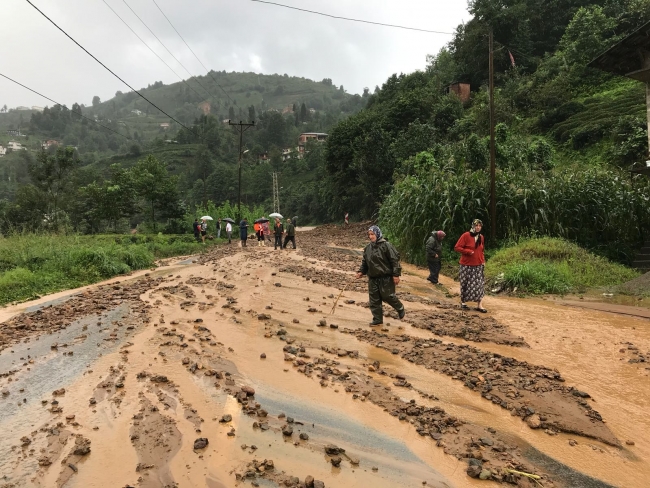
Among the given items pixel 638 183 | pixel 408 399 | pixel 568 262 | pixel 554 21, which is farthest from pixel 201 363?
pixel 554 21

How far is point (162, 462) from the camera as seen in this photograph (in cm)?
344

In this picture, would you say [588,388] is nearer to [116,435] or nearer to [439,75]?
[116,435]

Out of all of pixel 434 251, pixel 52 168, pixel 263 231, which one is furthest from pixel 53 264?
pixel 52 168

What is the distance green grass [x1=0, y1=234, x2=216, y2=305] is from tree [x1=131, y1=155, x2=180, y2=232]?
15.3 m

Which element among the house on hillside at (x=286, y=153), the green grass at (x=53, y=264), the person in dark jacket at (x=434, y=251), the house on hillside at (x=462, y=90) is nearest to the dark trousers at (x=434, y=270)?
the person in dark jacket at (x=434, y=251)

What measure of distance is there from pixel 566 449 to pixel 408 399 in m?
1.49

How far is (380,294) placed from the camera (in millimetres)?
7215

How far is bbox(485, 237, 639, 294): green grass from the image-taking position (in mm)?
10492

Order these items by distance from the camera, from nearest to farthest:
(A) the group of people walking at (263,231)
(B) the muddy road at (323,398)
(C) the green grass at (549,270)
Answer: (B) the muddy road at (323,398)
(C) the green grass at (549,270)
(A) the group of people walking at (263,231)

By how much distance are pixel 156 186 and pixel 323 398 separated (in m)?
30.6

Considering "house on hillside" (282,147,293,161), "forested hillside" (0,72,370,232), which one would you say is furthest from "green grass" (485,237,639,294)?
"house on hillside" (282,147,293,161)

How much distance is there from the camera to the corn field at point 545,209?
1402cm

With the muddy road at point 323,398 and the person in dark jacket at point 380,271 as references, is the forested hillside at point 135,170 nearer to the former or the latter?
the muddy road at point 323,398

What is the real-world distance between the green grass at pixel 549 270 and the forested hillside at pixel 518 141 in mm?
1837
